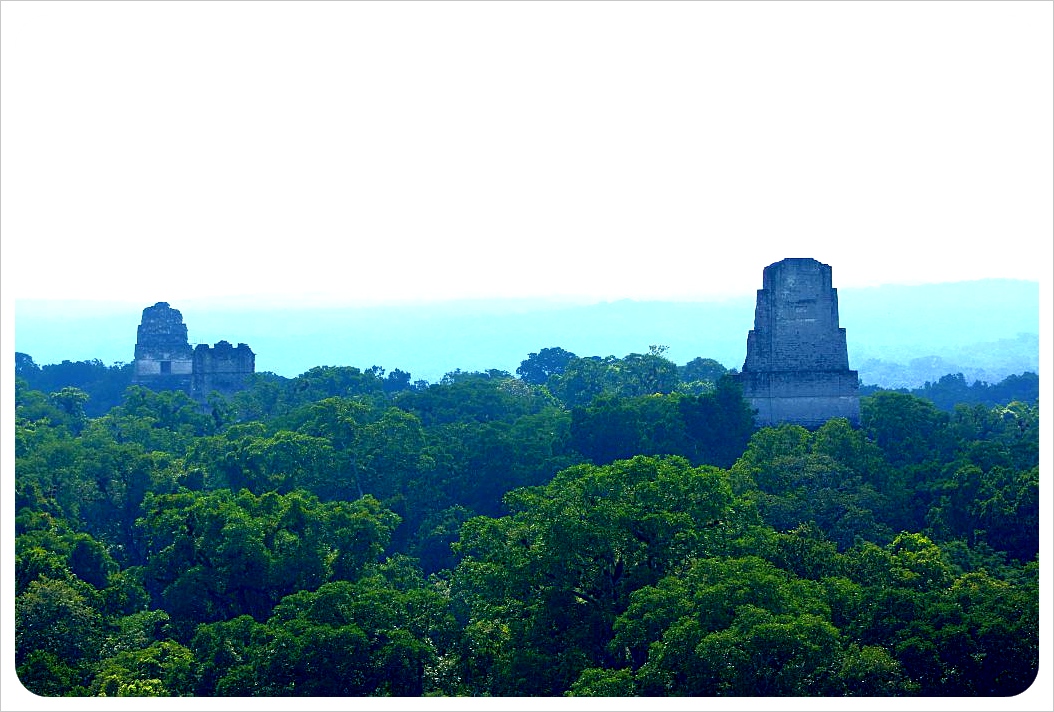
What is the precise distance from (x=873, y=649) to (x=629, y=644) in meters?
3.77

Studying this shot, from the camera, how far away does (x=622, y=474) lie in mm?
25500

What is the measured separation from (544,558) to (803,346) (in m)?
15.9

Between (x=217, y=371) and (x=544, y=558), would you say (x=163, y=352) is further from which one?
(x=544, y=558)

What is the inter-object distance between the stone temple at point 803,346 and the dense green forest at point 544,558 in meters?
1.17

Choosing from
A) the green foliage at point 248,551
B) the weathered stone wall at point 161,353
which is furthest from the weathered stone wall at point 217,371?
the green foliage at point 248,551

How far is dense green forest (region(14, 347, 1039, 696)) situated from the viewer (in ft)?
69.5

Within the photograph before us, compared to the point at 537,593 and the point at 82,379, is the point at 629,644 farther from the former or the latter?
the point at 82,379

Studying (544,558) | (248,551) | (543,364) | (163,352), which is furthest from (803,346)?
(543,364)

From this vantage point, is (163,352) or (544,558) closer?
(544,558)

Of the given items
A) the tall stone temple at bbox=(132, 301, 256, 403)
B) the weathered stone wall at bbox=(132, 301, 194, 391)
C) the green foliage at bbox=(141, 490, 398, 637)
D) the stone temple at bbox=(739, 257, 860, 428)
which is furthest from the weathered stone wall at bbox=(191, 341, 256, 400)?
the green foliage at bbox=(141, 490, 398, 637)

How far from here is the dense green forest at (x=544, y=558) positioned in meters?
21.2

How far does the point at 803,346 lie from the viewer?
37500 millimetres

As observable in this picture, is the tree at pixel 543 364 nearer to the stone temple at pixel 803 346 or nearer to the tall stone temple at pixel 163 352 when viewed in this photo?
the tall stone temple at pixel 163 352

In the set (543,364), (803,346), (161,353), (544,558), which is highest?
(803,346)
